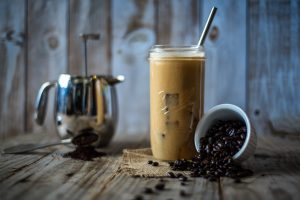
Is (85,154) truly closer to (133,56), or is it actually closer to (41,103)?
(41,103)

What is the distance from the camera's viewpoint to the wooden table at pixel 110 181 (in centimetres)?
97

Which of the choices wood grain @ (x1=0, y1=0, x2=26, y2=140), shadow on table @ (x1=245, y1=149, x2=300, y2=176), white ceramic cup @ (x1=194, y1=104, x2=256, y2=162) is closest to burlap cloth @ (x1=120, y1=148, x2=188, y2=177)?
white ceramic cup @ (x1=194, y1=104, x2=256, y2=162)

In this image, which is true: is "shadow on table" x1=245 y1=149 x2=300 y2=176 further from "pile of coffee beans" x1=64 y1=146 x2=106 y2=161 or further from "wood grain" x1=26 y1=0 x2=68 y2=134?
"wood grain" x1=26 y1=0 x2=68 y2=134

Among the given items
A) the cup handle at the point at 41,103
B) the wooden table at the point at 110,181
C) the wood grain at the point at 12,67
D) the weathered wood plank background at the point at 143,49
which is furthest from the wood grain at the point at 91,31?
the wooden table at the point at 110,181

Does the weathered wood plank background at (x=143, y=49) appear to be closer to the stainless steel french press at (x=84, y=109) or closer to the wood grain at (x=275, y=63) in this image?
the wood grain at (x=275, y=63)

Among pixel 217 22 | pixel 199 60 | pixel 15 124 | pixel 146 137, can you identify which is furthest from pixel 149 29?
pixel 15 124

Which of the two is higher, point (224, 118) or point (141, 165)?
point (224, 118)

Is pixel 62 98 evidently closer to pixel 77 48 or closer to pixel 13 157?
pixel 13 157

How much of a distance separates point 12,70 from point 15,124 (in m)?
0.25

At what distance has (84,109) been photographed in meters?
1.50

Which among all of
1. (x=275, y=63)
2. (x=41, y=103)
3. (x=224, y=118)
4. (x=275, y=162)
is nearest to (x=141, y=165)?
(x=224, y=118)

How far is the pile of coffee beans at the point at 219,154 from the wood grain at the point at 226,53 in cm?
59

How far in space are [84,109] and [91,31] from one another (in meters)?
0.53

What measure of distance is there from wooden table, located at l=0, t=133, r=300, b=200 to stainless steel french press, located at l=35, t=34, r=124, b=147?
11 cm
